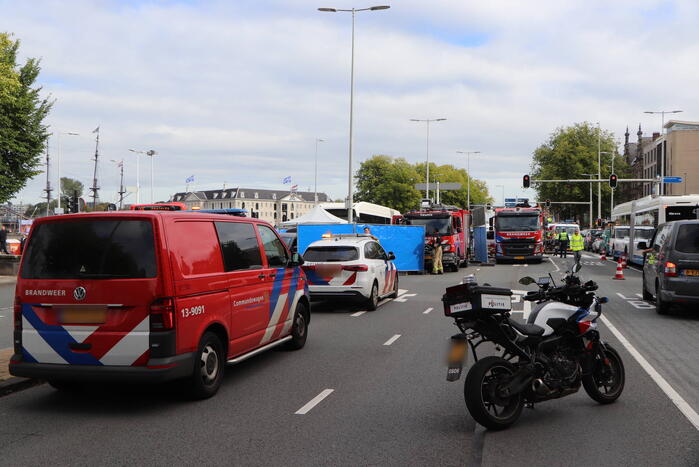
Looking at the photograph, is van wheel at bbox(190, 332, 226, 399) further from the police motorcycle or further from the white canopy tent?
the white canopy tent

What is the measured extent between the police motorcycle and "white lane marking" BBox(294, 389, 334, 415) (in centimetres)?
150

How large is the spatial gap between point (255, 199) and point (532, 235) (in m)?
148

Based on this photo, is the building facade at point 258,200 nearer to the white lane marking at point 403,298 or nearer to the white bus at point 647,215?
the white bus at point 647,215

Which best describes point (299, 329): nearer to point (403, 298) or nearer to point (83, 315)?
point (83, 315)

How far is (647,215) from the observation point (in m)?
31.2

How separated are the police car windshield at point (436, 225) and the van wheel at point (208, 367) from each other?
76.7 ft

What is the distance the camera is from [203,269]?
22.8ft

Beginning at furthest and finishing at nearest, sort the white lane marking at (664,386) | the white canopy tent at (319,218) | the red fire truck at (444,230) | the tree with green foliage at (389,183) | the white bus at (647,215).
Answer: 1. the tree with green foliage at (389,183)
2. the white canopy tent at (319,218)
3. the red fire truck at (444,230)
4. the white bus at (647,215)
5. the white lane marking at (664,386)

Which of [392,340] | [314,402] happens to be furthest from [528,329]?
[392,340]

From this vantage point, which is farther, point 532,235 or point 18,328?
point 532,235

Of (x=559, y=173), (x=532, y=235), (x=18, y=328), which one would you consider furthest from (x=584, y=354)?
(x=559, y=173)

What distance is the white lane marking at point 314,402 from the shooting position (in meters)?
6.40

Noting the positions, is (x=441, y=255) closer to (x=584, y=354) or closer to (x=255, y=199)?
(x=584, y=354)

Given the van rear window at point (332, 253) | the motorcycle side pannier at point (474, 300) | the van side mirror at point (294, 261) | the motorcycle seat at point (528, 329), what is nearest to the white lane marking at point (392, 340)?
the van side mirror at point (294, 261)
